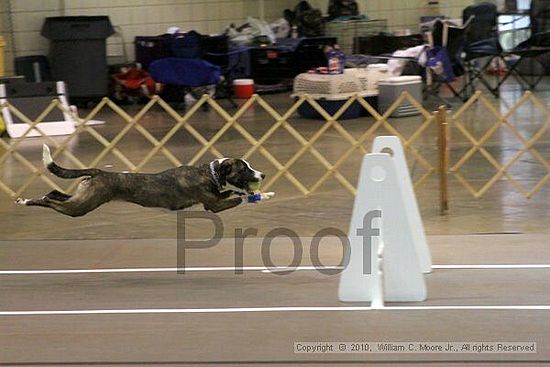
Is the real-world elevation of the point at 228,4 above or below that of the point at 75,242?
above

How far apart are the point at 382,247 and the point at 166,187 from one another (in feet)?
4.42

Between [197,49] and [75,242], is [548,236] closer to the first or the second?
[75,242]

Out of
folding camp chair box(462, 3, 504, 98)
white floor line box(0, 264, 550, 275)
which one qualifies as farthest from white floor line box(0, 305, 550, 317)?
folding camp chair box(462, 3, 504, 98)

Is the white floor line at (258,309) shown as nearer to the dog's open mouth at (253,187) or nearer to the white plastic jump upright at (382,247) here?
the white plastic jump upright at (382,247)

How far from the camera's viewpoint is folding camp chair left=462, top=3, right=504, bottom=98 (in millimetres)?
12766

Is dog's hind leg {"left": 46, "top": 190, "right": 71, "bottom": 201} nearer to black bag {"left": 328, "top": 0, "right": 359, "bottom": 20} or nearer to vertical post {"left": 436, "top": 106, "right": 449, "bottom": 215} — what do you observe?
vertical post {"left": 436, "top": 106, "right": 449, "bottom": 215}

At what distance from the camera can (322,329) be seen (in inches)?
169

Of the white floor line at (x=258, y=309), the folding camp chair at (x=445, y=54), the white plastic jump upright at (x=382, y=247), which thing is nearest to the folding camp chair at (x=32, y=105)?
the folding camp chair at (x=445, y=54)

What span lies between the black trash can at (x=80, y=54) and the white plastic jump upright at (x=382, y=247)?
937 cm

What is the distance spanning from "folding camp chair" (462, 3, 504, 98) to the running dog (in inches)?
307

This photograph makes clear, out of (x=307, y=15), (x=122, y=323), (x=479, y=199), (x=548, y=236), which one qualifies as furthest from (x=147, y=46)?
(x=122, y=323)

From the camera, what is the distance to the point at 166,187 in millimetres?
5430

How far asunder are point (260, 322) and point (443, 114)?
2656mm

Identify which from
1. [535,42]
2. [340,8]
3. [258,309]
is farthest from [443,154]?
[340,8]
